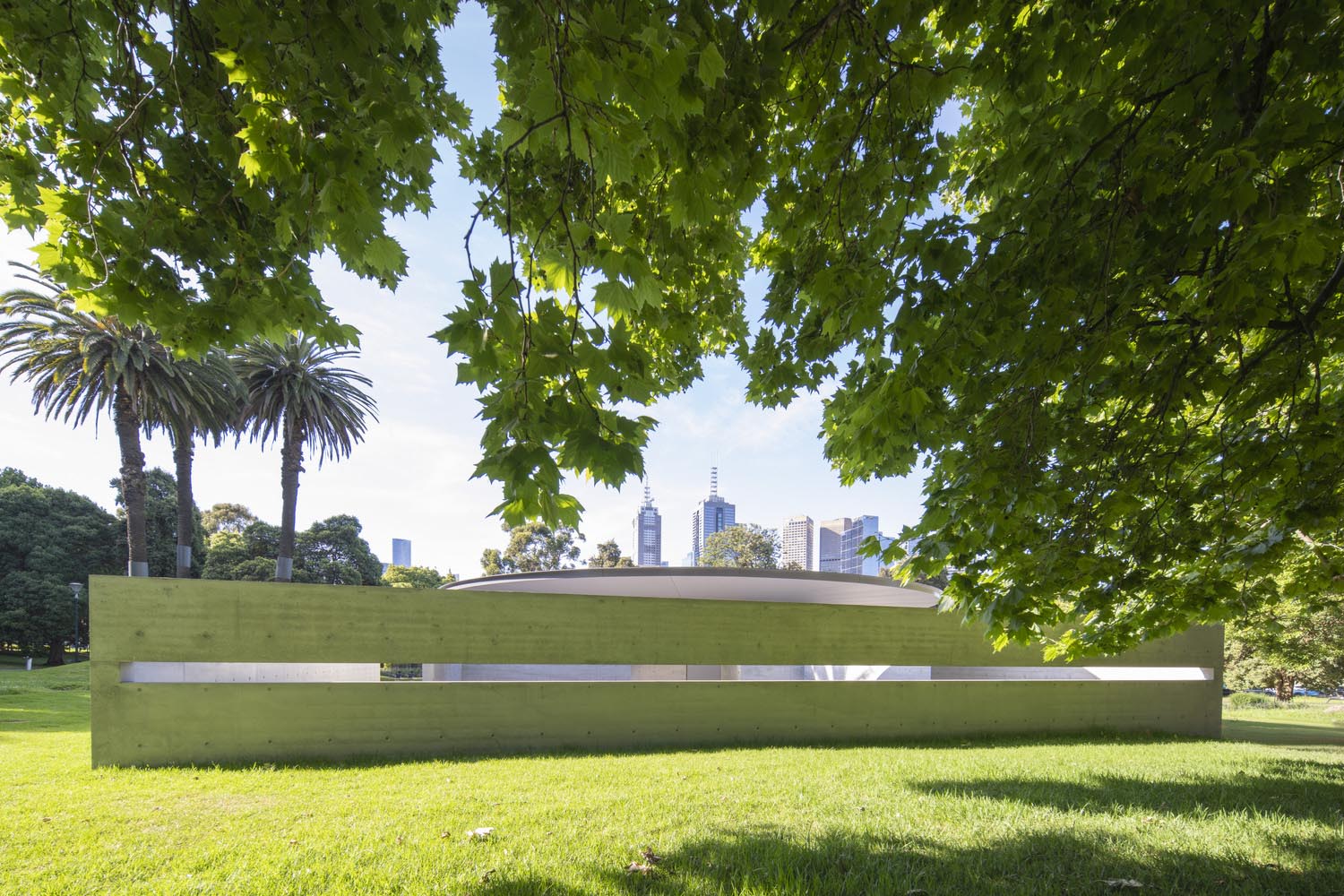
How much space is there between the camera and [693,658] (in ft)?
32.0

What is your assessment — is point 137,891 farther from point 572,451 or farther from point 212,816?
point 572,451

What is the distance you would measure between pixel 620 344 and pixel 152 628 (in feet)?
28.4

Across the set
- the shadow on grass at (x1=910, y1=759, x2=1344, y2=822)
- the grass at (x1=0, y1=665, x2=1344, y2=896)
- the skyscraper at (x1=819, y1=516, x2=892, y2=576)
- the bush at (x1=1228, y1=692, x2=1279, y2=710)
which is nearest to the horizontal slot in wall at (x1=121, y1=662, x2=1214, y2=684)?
the grass at (x1=0, y1=665, x2=1344, y2=896)

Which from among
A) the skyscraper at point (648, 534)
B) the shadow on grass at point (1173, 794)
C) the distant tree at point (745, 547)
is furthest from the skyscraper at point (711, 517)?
the shadow on grass at point (1173, 794)

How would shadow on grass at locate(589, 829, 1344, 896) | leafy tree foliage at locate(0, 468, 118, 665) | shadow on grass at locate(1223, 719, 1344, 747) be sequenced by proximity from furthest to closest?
1. leafy tree foliage at locate(0, 468, 118, 665)
2. shadow on grass at locate(1223, 719, 1344, 747)
3. shadow on grass at locate(589, 829, 1344, 896)

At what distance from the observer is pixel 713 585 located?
11680mm

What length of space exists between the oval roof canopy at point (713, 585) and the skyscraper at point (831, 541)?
353ft

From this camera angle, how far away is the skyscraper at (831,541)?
117625mm

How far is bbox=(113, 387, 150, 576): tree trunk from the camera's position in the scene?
61.0ft

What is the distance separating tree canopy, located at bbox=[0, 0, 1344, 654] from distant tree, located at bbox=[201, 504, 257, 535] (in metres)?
51.6

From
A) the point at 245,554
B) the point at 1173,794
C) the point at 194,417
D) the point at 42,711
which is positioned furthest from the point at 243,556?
the point at 1173,794

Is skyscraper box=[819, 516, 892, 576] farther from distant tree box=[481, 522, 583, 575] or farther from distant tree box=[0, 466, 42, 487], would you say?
distant tree box=[0, 466, 42, 487]

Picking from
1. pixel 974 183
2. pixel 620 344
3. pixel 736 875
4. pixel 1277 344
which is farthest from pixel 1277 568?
pixel 620 344

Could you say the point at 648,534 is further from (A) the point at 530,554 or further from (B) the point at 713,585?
(B) the point at 713,585
